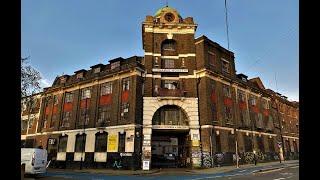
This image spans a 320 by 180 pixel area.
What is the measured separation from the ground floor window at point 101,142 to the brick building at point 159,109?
13 cm

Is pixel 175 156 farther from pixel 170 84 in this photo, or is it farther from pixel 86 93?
pixel 86 93

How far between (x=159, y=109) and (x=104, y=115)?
24.4ft

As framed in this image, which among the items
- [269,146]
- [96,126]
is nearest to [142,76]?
[96,126]

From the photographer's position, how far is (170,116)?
33000 mm

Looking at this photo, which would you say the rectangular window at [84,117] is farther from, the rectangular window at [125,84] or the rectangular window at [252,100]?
the rectangular window at [252,100]

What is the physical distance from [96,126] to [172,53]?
1391cm

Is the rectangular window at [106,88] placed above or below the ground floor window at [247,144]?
above

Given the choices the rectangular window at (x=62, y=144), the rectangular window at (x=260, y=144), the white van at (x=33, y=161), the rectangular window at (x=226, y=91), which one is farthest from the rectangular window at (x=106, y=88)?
the rectangular window at (x=260, y=144)

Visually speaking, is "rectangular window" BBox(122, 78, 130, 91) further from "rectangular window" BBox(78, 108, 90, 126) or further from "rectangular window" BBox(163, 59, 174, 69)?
"rectangular window" BBox(78, 108, 90, 126)

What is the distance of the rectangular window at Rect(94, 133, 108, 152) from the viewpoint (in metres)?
32.9

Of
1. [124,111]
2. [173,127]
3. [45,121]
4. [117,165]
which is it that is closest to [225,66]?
[173,127]

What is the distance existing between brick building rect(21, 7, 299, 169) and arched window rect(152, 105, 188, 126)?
12cm

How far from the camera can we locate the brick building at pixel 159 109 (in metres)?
31.7
